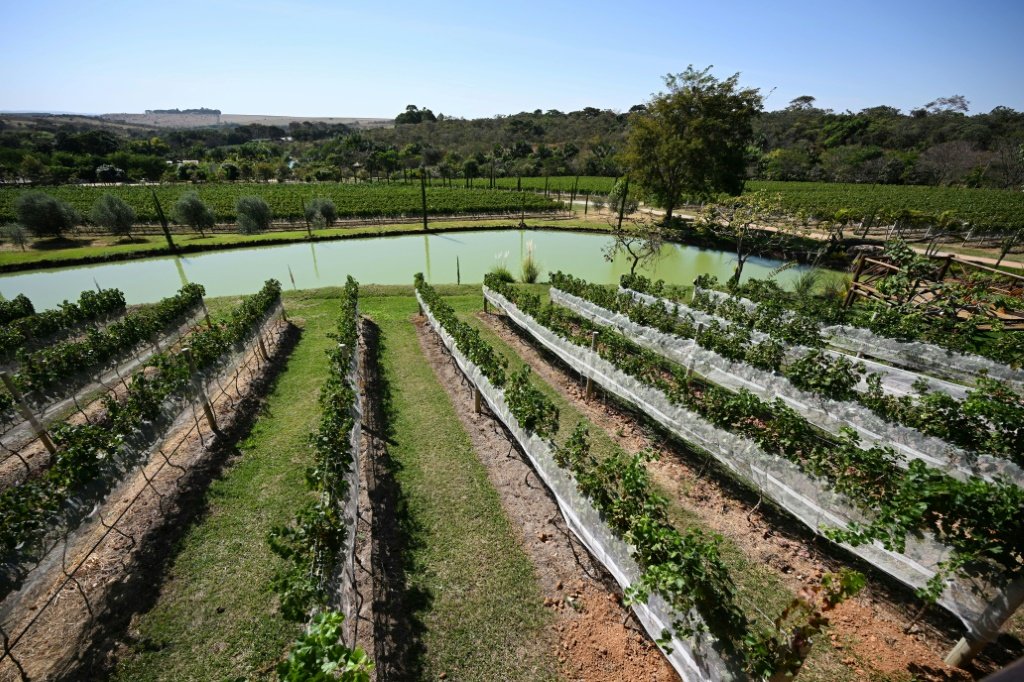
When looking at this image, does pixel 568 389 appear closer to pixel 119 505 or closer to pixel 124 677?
pixel 124 677

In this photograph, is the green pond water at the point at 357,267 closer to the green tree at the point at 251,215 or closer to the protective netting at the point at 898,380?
the green tree at the point at 251,215

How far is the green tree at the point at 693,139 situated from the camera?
33.8 metres

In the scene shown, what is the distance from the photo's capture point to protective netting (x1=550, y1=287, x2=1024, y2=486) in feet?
21.3

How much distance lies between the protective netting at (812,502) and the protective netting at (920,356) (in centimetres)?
717

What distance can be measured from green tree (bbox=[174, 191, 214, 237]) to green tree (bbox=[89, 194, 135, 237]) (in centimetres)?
366

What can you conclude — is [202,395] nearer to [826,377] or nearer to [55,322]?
[55,322]

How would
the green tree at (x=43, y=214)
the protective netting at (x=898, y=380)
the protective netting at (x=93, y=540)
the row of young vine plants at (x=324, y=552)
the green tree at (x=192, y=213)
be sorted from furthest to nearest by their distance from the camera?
the green tree at (x=192, y=213) → the green tree at (x=43, y=214) → the protective netting at (x=898, y=380) → the protective netting at (x=93, y=540) → the row of young vine plants at (x=324, y=552)

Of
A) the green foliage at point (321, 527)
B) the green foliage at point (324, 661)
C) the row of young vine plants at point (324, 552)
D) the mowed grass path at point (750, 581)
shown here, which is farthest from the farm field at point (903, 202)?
the green foliage at point (324, 661)

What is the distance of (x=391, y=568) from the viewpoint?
625cm

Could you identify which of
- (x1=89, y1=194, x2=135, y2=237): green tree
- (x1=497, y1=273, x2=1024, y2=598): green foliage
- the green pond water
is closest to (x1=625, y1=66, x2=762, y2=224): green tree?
the green pond water

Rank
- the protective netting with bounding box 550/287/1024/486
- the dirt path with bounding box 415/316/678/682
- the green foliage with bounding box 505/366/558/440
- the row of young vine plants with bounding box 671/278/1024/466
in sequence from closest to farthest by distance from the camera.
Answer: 1. the dirt path with bounding box 415/316/678/682
2. the row of young vine plants with bounding box 671/278/1024/466
3. the protective netting with bounding box 550/287/1024/486
4. the green foliage with bounding box 505/366/558/440

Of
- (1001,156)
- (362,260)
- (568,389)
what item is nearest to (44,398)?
(568,389)

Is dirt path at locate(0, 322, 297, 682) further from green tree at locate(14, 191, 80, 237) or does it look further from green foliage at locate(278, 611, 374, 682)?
green tree at locate(14, 191, 80, 237)

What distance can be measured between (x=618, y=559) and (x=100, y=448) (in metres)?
9.62
